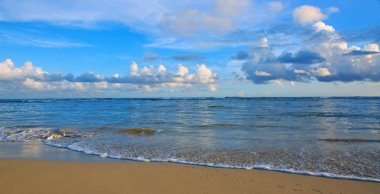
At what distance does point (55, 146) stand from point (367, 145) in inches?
591

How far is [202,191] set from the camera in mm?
6824

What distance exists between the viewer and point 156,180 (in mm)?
7691

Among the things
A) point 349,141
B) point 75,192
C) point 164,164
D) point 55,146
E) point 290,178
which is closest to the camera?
point 75,192

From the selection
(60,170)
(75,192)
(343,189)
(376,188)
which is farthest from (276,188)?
(60,170)

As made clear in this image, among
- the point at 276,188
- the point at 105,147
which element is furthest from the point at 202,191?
the point at 105,147

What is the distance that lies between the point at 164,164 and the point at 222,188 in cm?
313

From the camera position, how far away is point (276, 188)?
7051 millimetres

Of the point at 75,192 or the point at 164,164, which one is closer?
the point at 75,192

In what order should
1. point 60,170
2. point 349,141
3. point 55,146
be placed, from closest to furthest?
point 60,170 < point 55,146 < point 349,141

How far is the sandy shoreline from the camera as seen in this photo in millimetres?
6977

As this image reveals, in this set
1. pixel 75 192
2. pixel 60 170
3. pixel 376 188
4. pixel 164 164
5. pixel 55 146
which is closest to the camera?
pixel 75 192

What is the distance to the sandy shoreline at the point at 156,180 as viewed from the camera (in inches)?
275

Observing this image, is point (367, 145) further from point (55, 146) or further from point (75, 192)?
point (55, 146)

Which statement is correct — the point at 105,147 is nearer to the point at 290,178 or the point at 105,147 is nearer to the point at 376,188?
the point at 290,178
